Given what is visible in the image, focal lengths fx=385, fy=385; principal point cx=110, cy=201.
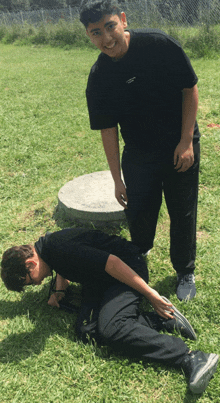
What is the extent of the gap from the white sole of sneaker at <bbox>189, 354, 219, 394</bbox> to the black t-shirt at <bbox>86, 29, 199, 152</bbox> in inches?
49.7

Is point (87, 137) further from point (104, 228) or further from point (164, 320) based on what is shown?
point (164, 320)

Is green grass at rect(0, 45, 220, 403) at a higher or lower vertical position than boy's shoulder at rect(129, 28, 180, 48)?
lower

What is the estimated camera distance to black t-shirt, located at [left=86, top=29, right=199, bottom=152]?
2.12m

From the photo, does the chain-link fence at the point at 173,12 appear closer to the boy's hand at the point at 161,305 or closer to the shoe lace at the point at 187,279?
the shoe lace at the point at 187,279

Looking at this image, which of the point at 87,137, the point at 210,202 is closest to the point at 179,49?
the point at 210,202

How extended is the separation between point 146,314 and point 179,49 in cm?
164

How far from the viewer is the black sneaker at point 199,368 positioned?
2.03m

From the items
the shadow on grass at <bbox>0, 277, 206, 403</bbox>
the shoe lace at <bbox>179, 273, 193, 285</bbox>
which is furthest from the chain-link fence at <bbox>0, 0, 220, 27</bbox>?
the shadow on grass at <bbox>0, 277, 206, 403</bbox>

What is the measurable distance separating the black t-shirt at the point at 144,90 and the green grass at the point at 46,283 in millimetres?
1225

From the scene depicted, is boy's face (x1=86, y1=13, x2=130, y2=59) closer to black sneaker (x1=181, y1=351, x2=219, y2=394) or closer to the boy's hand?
the boy's hand

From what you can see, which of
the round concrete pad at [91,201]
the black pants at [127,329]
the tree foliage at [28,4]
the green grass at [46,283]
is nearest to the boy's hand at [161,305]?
the black pants at [127,329]

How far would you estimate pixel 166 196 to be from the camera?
258 centimetres

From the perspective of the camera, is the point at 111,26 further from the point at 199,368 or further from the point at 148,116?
the point at 199,368

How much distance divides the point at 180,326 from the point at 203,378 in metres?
0.41
